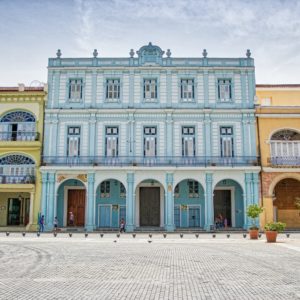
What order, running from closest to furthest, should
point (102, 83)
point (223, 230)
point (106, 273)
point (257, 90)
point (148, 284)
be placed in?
point (148, 284)
point (106, 273)
point (223, 230)
point (102, 83)
point (257, 90)

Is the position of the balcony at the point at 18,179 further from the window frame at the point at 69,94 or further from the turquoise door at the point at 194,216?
the turquoise door at the point at 194,216

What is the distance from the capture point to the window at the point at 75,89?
30.6 meters

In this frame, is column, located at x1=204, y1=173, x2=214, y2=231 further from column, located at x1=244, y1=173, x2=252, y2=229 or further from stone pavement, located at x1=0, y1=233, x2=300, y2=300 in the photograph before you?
stone pavement, located at x1=0, y1=233, x2=300, y2=300

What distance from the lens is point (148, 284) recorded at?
32.1 feet

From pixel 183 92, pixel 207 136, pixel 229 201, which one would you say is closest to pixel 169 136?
pixel 207 136

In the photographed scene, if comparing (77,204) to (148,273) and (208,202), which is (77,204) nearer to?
(208,202)

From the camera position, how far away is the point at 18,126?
30.4 m

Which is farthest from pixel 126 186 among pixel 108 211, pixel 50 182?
pixel 50 182

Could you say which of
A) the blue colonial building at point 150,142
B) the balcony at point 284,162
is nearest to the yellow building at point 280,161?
the balcony at point 284,162

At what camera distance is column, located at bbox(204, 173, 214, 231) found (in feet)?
93.5

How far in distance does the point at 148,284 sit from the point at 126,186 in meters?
19.1

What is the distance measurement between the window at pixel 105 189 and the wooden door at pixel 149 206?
2522 millimetres

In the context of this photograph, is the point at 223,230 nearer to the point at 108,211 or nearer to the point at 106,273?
the point at 108,211

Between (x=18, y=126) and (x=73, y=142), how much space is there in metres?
4.47
